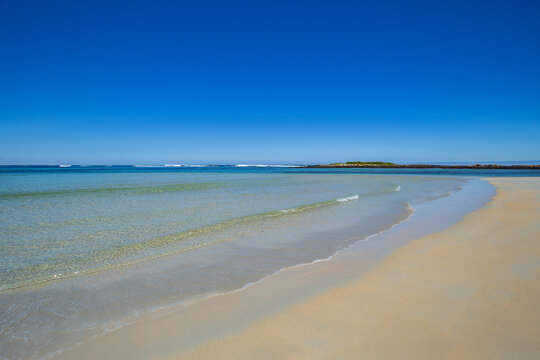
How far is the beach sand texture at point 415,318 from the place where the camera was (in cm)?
258

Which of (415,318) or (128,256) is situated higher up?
(415,318)

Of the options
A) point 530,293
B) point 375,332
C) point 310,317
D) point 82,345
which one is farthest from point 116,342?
point 530,293

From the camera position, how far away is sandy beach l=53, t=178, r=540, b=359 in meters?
2.62

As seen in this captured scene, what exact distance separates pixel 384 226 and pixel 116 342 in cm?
756

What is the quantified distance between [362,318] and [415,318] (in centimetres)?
58

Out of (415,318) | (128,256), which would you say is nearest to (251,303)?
(415,318)

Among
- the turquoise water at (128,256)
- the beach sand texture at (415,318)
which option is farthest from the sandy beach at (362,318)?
the turquoise water at (128,256)

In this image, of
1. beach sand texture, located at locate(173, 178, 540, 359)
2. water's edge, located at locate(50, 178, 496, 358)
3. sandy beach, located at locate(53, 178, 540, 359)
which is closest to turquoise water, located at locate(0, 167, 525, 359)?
water's edge, located at locate(50, 178, 496, 358)

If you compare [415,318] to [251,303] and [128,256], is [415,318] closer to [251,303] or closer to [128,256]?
[251,303]

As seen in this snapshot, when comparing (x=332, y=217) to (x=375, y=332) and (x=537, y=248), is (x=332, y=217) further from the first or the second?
(x=375, y=332)

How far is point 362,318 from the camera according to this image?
3141 millimetres

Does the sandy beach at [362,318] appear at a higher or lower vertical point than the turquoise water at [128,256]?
Answer: higher

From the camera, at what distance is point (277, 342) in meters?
2.76

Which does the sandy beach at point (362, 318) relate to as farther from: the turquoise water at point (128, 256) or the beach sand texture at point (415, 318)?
the turquoise water at point (128, 256)
